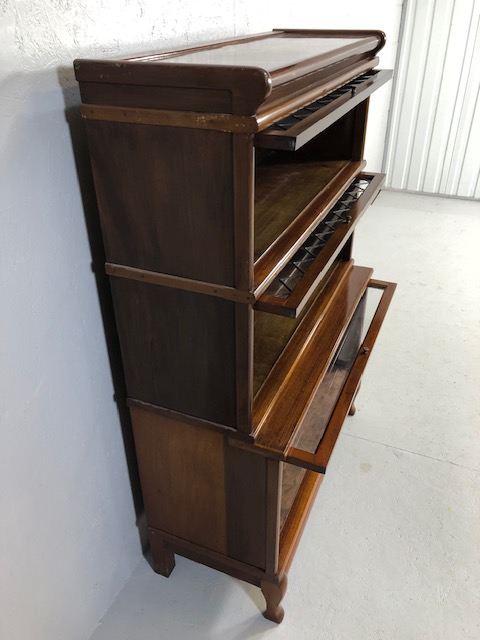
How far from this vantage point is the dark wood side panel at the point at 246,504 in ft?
4.28

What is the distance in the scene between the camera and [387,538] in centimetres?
179

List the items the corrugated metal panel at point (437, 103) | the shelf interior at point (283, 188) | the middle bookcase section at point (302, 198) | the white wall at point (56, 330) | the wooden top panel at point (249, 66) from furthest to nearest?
the corrugated metal panel at point (437, 103) → the shelf interior at point (283, 188) → the middle bookcase section at point (302, 198) → the white wall at point (56, 330) → the wooden top panel at point (249, 66)

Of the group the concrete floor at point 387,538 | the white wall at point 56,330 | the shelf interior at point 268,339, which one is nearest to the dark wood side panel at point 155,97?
the white wall at point 56,330

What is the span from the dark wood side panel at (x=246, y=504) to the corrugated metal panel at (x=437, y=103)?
3.84 metres

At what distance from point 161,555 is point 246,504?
434mm

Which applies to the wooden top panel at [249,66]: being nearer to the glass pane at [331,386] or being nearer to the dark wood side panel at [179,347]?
the dark wood side panel at [179,347]

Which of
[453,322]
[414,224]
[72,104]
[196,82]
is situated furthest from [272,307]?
[414,224]

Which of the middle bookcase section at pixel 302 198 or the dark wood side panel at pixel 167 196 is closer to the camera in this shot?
the dark wood side panel at pixel 167 196

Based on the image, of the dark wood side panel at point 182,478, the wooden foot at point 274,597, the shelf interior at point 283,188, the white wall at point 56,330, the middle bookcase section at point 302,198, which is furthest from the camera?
the wooden foot at point 274,597

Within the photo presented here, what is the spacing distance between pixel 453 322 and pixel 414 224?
136cm

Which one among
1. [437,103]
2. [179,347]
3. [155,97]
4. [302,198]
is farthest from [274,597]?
[437,103]

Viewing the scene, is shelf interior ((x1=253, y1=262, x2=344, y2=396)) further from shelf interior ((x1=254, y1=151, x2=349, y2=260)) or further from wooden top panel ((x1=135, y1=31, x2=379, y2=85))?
wooden top panel ((x1=135, y1=31, x2=379, y2=85))

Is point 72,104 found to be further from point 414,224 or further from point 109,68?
point 414,224

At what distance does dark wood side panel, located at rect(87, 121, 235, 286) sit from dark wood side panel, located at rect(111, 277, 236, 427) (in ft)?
0.24
